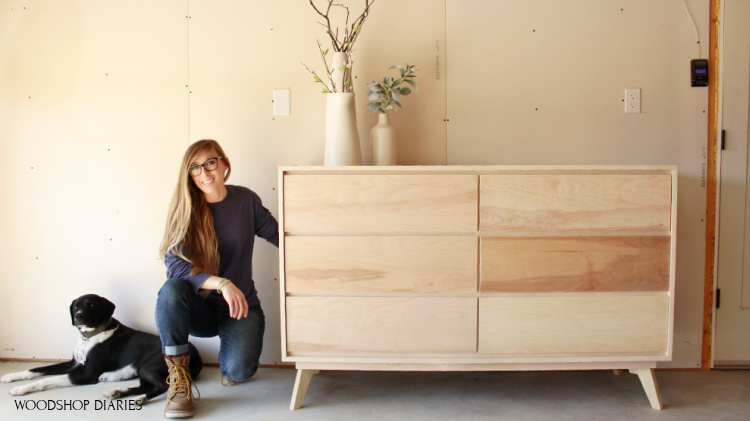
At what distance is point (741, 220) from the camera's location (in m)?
2.13

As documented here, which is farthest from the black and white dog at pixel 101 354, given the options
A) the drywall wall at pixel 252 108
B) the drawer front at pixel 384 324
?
the drawer front at pixel 384 324

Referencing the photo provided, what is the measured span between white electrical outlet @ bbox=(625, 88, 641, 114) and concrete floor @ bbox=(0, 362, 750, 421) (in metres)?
1.13

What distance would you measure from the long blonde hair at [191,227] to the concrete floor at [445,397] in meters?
0.53

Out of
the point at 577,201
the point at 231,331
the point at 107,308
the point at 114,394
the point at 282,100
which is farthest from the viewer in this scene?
the point at 282,100

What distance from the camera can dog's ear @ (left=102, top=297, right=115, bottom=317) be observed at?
2.06 m

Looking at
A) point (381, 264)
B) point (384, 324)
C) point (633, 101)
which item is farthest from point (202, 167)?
point (633, 101)

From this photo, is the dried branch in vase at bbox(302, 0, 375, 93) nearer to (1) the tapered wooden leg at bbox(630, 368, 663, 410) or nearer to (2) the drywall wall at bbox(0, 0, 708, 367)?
(2) the drywall wall at bbox(0, 0, 708, 367)

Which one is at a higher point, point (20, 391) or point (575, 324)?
point (575, 324)

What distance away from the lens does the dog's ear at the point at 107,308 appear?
81.0 inches

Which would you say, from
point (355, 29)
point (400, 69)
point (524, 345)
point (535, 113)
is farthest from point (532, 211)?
point (355, 29)

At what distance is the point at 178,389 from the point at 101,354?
504 millimetres

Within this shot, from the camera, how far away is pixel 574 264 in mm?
1750

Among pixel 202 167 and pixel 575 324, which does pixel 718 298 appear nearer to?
pixel 575 324

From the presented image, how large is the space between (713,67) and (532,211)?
1144 millimetres
